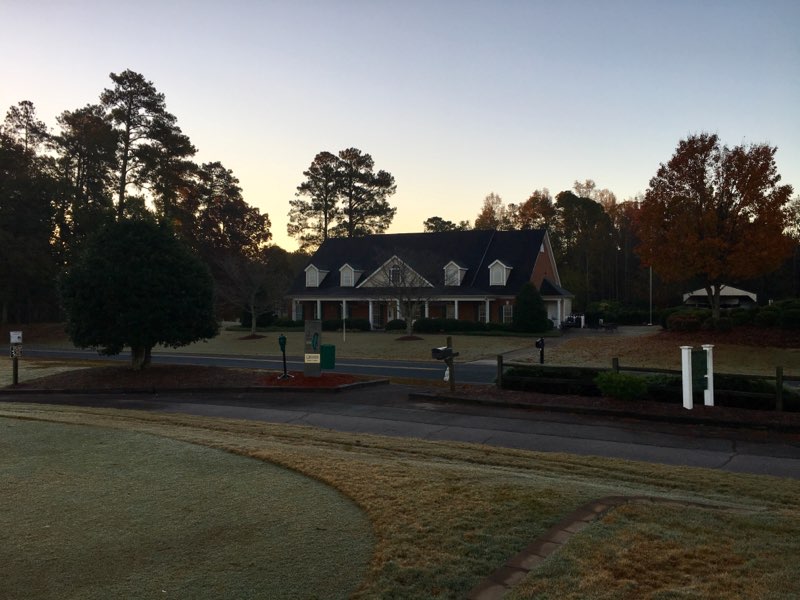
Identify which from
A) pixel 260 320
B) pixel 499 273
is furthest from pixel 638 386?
pixel 260 320

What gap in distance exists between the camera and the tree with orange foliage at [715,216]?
31.8 meters

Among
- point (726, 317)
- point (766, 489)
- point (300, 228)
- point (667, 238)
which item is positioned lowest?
point (766, 489)

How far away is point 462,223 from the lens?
99.1m

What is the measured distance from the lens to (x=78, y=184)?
5722 centimetres

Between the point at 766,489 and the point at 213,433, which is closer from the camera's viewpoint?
the point at 766,489

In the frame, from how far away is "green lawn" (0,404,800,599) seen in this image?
441cm

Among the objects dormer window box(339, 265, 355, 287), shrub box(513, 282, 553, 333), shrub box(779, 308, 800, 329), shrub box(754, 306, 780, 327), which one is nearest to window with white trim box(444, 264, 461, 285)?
shrub box(513, 282, 553, 333)

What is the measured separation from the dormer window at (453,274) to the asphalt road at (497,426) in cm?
3222

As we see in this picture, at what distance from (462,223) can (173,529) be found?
95.3 meters

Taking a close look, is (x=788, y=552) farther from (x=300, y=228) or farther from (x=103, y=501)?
(x=300, y=228)

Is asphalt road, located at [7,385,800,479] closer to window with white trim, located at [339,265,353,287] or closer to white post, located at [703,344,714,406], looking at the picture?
white post, located at [703,344,714,406]

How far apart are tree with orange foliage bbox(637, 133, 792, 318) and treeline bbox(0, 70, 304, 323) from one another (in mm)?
27998

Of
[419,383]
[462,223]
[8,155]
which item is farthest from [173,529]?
[462,223]

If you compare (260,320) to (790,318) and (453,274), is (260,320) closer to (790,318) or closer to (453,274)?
(453,274)
